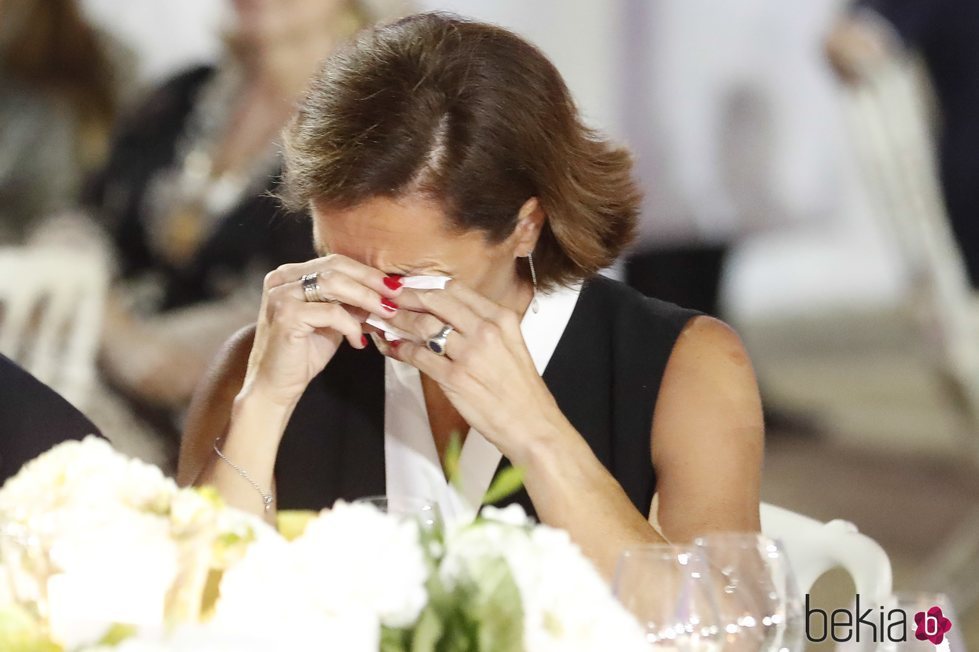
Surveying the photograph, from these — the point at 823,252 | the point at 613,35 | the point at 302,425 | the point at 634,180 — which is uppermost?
the point at 613,35

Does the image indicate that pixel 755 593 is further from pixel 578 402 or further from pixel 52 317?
pixel 52 317

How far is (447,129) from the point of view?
5.00ft

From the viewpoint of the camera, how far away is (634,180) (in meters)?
1.72

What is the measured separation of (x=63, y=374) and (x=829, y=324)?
2.39 meters

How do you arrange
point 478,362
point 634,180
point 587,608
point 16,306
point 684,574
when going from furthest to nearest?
point 16,306 < point 634,180 < point 478,362 < point 684,574 < point 587,608

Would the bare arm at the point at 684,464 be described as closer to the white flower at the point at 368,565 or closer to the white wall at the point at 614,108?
the white flower at the point at 368,565

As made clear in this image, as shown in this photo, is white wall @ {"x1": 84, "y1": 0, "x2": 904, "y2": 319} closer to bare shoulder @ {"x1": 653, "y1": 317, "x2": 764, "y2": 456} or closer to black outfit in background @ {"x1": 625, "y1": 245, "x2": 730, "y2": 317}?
black outfit in background @ {"x1": 625, "y1": 245, "x2": 730, "y2": 317}

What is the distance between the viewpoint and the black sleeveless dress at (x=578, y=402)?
165 centimetres

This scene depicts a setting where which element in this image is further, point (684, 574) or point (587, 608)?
→ point (684, 574)

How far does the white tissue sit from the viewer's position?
151 cm

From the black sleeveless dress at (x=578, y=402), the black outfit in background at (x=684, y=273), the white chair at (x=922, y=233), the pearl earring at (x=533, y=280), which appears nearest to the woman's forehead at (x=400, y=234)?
the pearl earring at (x=533, y=280)

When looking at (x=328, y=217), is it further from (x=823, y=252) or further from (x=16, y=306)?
(x=823, y=252)

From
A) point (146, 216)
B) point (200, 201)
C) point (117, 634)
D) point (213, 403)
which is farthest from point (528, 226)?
point (146, 216)

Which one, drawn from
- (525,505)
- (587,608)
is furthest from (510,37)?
(587,608)
